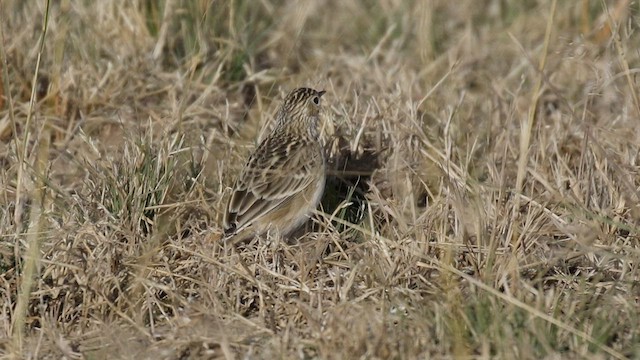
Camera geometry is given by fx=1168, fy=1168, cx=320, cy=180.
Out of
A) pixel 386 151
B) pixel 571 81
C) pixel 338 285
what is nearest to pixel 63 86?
pixel 386 151

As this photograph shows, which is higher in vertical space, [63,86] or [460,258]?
[63,86]

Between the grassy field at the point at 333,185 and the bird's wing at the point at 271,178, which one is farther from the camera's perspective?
the bird's wing at the point at 271,178

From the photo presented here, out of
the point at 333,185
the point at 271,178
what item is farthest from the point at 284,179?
the point at 333,185

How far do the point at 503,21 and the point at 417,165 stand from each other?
2.27 meters

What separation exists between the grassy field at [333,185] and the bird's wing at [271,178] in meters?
0.13

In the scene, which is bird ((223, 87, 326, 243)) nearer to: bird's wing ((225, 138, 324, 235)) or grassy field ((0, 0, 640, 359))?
bird's wing ((225, 138, 324, 235))

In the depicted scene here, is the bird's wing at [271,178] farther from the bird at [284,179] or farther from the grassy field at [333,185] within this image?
the grassy field at [333,185]

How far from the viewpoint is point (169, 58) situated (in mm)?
7141

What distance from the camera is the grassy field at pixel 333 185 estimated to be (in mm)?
4672

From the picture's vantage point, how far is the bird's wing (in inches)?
221

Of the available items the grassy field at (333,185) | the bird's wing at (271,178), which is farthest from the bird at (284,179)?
the grassy field at (333,185)

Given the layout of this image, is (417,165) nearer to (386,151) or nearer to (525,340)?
(386,151)

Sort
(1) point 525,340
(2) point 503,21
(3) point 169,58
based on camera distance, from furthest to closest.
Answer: (2) point 503,21
(3) point 169,58
(1) point 525,340

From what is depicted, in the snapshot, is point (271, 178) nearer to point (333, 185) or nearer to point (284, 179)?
point (284, 179)
